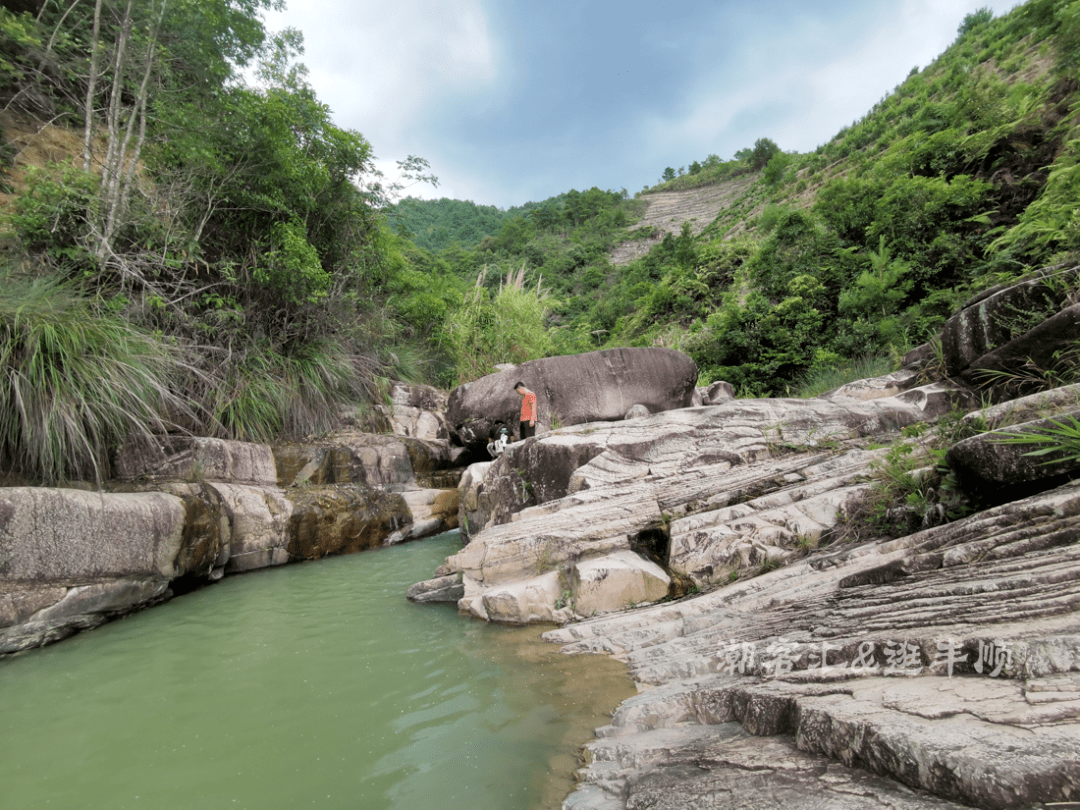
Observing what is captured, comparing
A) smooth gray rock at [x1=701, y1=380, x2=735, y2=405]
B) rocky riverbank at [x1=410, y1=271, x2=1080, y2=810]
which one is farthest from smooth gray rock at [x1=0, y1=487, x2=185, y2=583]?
smooth gray rock at [x1=701, y1=380, x2=735, y2=405]

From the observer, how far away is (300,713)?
2699mm

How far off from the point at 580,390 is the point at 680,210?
43302 mm

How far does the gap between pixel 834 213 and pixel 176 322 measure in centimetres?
1394

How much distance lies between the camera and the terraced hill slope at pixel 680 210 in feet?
127

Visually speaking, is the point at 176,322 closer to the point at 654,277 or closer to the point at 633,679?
the point at 633,679

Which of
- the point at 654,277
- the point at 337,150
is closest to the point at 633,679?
the point at 337,150

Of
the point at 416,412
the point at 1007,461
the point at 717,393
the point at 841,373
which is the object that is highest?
the point at 841,373

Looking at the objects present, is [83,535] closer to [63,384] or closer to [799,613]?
[63,384]

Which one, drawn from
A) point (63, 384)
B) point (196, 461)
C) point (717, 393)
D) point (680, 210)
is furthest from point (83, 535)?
point (680, 210)

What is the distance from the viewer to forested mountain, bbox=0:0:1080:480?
571 cm

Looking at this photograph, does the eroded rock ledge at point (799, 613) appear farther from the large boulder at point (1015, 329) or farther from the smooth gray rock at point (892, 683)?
the large boulder at point (1015, 329)

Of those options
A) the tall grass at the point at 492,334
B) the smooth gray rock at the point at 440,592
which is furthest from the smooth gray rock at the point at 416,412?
the smooth gray rock at the point at 440,592

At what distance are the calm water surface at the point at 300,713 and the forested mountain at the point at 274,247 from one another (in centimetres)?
265

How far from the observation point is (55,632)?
12.9ft
